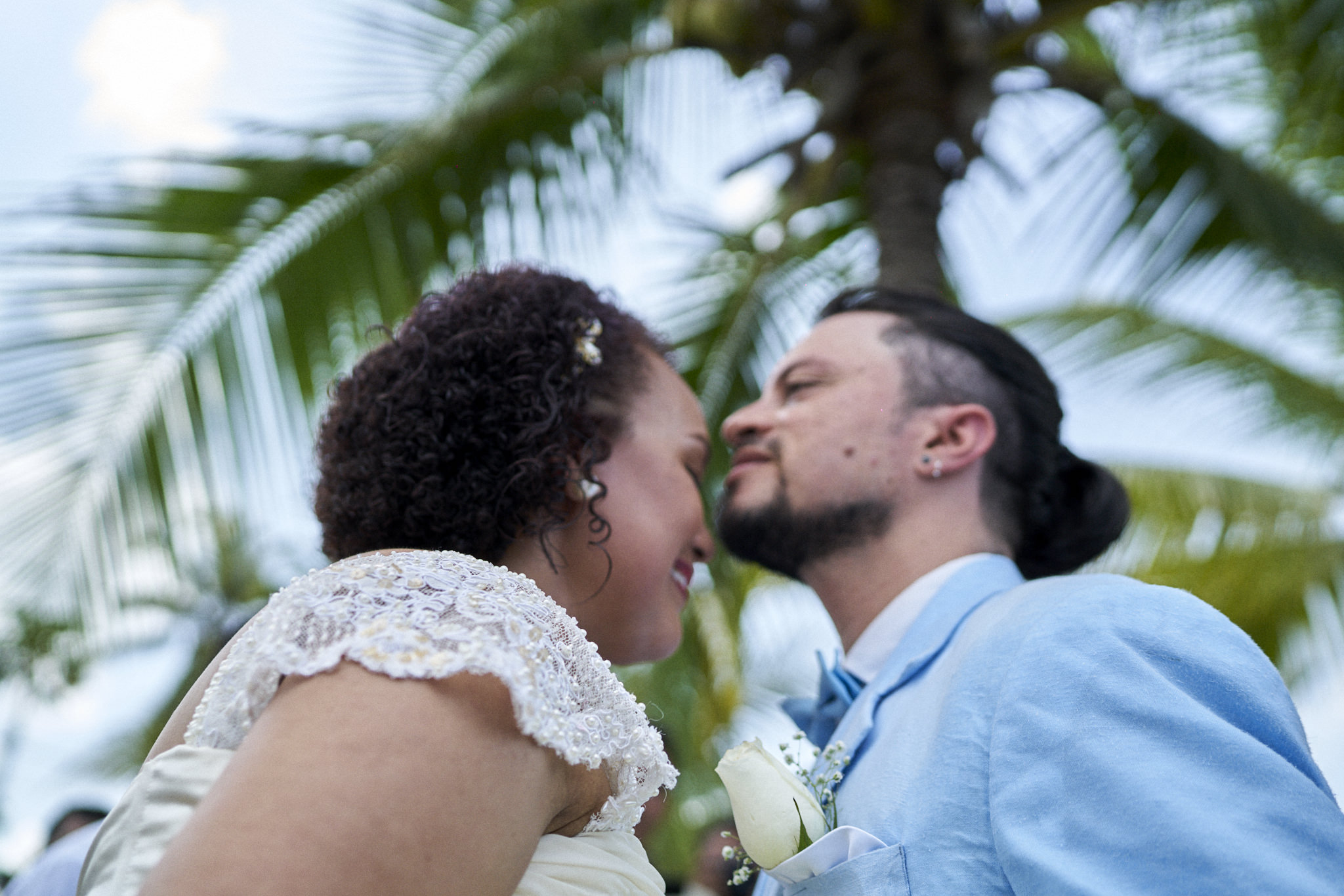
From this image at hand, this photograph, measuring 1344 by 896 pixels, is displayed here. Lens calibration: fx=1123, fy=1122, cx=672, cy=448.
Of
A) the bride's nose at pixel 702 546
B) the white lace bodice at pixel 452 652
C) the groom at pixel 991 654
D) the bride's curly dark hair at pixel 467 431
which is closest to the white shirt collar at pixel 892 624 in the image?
the groom at pixel 991 654

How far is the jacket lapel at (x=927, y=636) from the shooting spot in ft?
7.48

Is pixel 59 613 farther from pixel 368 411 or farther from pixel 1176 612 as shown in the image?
pixel 1176 612

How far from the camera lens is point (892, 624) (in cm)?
268

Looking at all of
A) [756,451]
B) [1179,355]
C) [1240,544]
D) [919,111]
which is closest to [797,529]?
[756,451]

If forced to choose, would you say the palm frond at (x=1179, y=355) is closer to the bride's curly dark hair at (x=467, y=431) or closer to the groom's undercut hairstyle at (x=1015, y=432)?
the groom's undercut hairstyle at (x=1015, y=432)

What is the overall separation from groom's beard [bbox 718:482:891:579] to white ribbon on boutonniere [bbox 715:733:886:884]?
0.92 m

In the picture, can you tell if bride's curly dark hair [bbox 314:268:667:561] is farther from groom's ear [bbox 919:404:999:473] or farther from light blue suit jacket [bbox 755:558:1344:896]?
groom's ear [bbox 919:404:999:473]

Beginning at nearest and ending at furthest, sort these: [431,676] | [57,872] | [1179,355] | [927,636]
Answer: [431,676] < [927,636] < [57,872] < [1179,355]

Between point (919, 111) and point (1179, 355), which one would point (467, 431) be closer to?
point (919, 111)

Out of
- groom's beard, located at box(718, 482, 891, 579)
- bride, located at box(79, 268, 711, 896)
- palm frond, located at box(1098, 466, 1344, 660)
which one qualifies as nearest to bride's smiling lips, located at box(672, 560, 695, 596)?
bride, located at box(79, 268, 711, 896)

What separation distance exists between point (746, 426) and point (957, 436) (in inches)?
22.4

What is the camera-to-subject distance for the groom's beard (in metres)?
2.88

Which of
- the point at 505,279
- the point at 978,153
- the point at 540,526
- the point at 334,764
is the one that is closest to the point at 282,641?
the point at 334,764

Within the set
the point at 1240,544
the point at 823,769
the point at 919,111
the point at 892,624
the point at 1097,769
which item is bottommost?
the point at 1240,544
